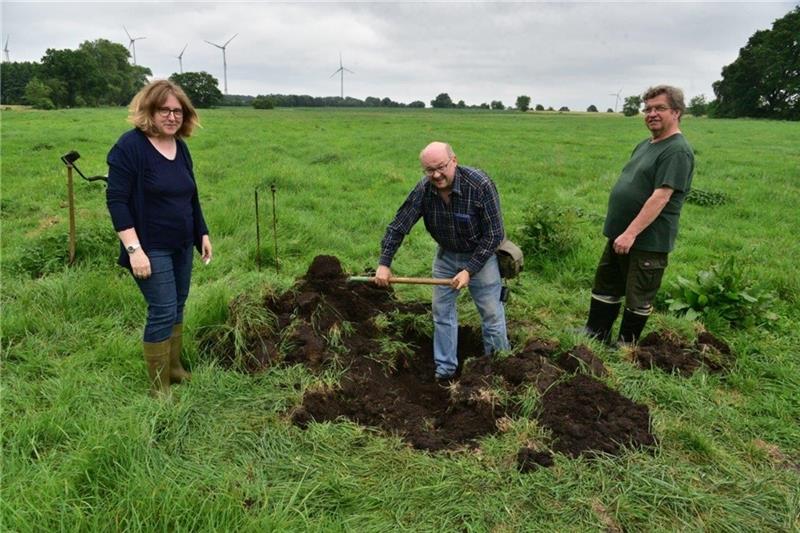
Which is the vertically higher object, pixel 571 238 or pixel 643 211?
pixel 643 211

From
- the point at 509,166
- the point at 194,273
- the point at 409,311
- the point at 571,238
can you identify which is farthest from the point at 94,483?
the point at 509,166

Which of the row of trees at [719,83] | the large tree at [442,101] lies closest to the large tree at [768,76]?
the row of trees at [719,83]

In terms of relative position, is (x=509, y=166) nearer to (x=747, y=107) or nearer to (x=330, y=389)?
(x=330, y=389)

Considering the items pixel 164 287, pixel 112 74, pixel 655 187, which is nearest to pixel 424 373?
pixel 164 287

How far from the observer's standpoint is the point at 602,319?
15.4ft

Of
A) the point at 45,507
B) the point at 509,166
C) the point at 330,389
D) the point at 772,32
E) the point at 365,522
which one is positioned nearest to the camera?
the point at 45,507

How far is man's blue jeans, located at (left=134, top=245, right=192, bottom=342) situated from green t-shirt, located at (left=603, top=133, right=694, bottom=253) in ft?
10.9

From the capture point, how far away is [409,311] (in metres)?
4.87

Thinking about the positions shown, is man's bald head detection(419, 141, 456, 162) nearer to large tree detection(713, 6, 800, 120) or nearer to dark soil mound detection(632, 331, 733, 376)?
dark soil mound detection(632, 331, 733, 376)

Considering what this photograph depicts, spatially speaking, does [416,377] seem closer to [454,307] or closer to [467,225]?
[454,307]

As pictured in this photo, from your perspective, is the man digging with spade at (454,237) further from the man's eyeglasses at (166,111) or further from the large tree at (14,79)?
the large tree at (14,79)

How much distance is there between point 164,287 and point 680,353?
3.96 meters

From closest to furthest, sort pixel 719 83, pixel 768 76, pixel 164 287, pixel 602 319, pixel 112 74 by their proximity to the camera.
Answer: pixel 164 287
pixel 602 319
pixel 768 76
pixel 719 83
pixel 112 74

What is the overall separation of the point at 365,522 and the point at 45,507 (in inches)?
58.1
